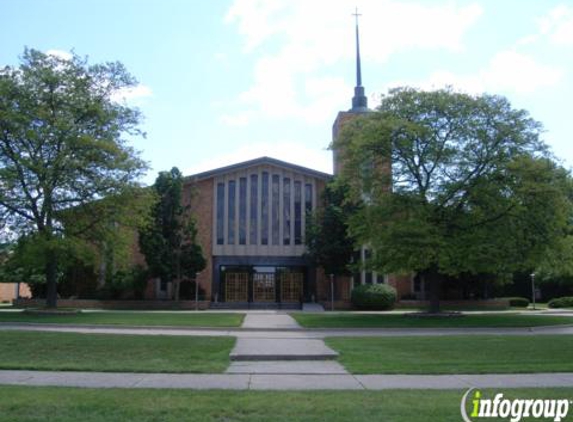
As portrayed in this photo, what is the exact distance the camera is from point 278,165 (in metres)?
→ 48.0

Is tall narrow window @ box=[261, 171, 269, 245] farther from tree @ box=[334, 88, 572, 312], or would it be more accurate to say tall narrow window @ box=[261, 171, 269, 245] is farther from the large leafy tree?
tree @ box=[334, 88, 572, 312]

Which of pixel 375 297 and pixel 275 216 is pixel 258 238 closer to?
pixel 275 216

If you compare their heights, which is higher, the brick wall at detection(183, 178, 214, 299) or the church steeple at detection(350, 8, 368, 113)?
the church steeple at detection(350, 8, 368, 113)

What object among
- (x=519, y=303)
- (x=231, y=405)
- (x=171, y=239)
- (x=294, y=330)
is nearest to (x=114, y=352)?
(x=231, y=405)

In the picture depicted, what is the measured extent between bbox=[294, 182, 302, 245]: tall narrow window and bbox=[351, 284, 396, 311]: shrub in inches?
319

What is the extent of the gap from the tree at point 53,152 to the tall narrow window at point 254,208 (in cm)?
1546

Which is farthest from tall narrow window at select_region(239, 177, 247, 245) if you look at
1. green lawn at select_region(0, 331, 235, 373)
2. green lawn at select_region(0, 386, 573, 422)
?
green lawn at select_region(0, 386, 573, 422)

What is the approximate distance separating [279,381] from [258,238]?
122 ft

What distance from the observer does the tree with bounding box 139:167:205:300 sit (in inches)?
1670

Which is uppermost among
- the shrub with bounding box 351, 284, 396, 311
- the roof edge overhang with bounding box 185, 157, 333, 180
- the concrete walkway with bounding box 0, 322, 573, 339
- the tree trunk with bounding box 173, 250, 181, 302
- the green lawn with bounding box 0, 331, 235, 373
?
the roof edge overhang with bounding box 185, 157, 333, 180

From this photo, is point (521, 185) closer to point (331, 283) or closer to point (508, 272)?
point (508, 272)

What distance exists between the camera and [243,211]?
157 ft

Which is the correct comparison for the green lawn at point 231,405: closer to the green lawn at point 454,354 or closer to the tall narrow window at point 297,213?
the green lawn at point 454,354

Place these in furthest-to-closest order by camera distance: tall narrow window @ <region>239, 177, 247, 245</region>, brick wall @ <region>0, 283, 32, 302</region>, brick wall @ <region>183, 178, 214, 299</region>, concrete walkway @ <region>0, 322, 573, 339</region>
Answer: brick wall @ <region>0, 283, 32, 302</region>, tall narrow window @ <region>239, 177, 247, 245</region>, brick wall @ <region>183, 178, 214, 299</region>, concrete walkway @ <region>0, 322, 573, 339</region>
